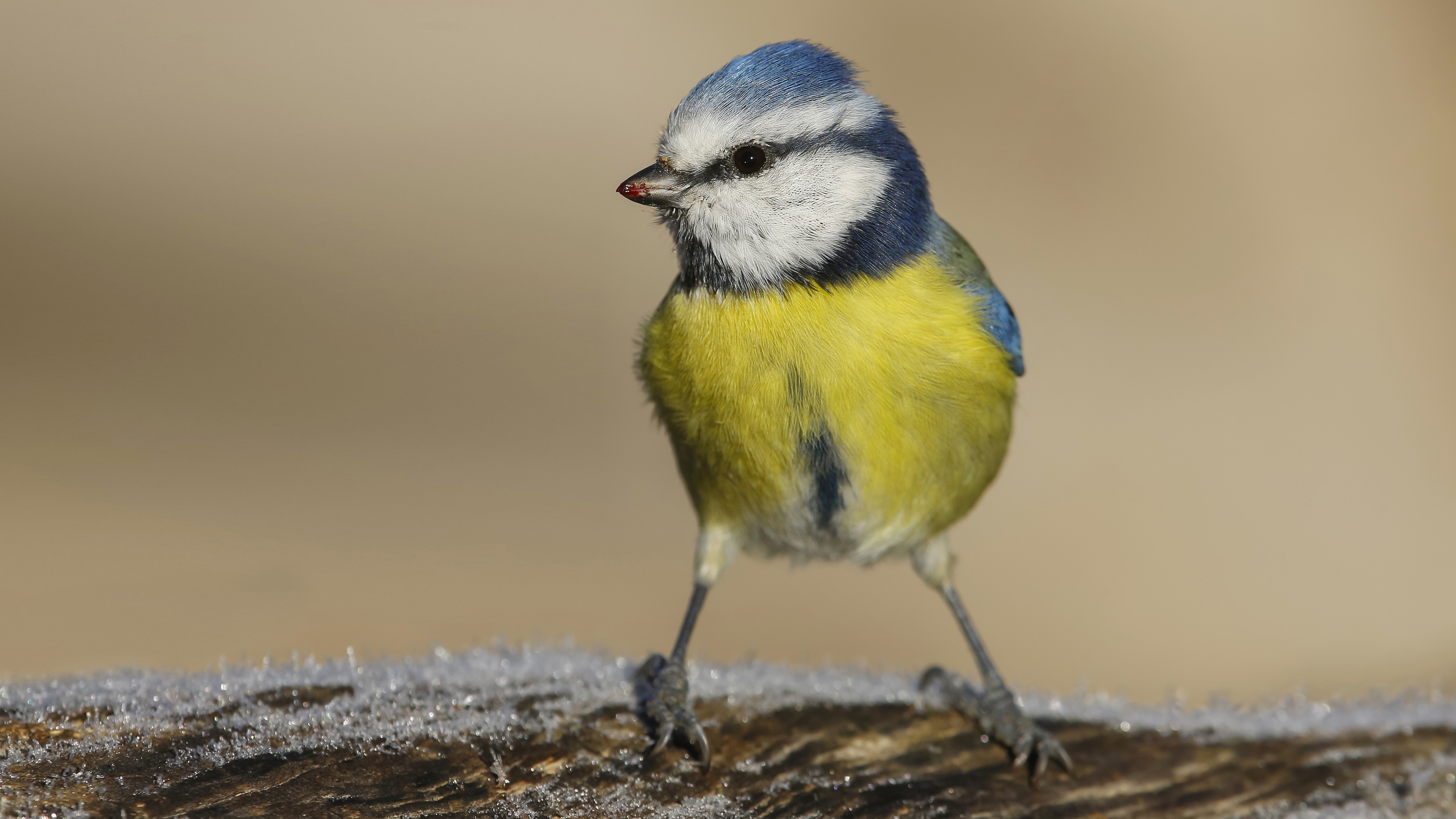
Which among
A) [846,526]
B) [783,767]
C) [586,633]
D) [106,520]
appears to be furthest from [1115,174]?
[106,520]

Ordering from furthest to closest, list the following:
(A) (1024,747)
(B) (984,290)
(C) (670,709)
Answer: (A) (1024,747) → (B) (984,290) → (C) (670,709)

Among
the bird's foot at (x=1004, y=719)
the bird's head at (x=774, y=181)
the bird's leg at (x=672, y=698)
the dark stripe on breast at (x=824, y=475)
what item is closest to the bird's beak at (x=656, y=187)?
the bird's head at (x=774, y=181)

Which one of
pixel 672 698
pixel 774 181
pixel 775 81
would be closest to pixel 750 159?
pixel 774 181

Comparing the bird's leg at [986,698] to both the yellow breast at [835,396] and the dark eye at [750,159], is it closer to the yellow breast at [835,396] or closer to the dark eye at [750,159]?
the yellow breast at [835,396]

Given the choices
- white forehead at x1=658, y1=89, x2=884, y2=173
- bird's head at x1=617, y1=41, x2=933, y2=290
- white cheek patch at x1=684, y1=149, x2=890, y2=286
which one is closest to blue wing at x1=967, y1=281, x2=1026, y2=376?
bird's head at x1=617, y1=41, x2=933, y2=290

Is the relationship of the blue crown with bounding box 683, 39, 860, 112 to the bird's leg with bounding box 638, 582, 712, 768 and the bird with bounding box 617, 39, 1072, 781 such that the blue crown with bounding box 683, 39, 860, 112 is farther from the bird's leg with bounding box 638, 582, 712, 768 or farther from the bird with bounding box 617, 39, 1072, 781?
the bird's leg with bounding box 638, 582, 712, 768

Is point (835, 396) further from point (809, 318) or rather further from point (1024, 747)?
point (1024, 747)
